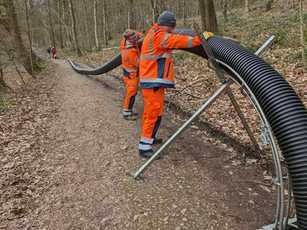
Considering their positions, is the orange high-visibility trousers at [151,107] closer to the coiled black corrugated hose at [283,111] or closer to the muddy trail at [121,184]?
the muddy trail at [121,184]

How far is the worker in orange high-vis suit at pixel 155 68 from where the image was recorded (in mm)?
5027

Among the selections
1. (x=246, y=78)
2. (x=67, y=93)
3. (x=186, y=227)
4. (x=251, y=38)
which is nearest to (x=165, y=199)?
(x=186, y=227)

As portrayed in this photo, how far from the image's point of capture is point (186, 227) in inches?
156

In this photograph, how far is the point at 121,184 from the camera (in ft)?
16.1

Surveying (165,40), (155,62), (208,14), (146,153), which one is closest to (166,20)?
(165,40)

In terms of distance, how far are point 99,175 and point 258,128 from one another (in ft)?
11.6

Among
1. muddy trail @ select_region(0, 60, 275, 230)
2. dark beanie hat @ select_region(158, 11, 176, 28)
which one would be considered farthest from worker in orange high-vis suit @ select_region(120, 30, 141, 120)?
dark beanie hat @ select_region(158, 11, 176, 28)

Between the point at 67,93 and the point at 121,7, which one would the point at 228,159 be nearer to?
the point at 67,93

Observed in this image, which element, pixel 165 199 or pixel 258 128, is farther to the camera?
pixel 258 128

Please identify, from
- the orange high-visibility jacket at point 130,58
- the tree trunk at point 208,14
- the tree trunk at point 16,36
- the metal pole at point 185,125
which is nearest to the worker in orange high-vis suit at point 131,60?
the orange high-visibility jacket at point 130,58

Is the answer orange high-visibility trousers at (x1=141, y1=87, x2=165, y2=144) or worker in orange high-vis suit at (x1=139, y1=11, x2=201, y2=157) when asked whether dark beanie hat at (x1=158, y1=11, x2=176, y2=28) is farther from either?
orange high-visibility trousers at (x1=141, y1=87, x2=165, y2=144)

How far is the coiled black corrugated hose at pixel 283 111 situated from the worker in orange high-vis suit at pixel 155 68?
1.41 metres

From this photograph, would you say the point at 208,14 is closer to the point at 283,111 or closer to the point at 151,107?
the point at 151,107

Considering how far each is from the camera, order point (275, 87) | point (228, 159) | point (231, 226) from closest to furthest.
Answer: point (275, 87) → point (231, 226) → point (228, 159)
